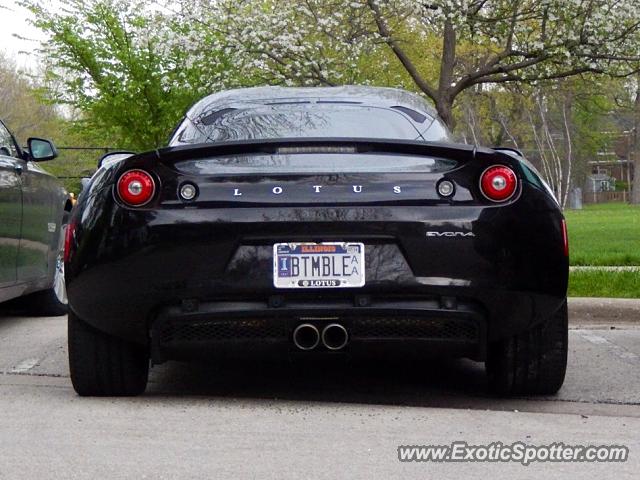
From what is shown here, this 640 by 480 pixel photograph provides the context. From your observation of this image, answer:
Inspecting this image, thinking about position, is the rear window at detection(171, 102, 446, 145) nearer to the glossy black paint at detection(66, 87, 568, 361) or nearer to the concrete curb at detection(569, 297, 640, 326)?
the glossy black paint at detection(66, 87, 568, 361)

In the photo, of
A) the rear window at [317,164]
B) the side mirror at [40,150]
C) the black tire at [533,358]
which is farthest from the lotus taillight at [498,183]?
the side mirror at [40,150]

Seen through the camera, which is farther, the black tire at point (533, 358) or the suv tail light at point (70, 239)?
the black tire at point (533, 358)

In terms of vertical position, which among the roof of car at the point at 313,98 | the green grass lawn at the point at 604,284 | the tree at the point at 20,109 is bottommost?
the green grass lawn at the point at 604,284

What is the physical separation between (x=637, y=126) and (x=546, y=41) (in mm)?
52153

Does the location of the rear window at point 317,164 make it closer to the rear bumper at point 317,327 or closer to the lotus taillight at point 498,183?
the lotus taillight at point 498,183

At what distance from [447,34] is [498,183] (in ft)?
42.8

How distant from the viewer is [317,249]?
178 inches

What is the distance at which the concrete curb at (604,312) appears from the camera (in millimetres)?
8242

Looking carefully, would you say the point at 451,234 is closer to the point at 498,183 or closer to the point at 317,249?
the point at 498,183

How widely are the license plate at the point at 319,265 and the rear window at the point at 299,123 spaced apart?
2.15 feet

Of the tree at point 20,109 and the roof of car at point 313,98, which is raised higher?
the tree at point 20,109

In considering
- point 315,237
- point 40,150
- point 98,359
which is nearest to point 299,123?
point 315,237

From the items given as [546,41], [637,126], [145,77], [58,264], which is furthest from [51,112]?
[58,264]

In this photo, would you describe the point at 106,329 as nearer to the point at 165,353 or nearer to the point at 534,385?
the point at 165,353
